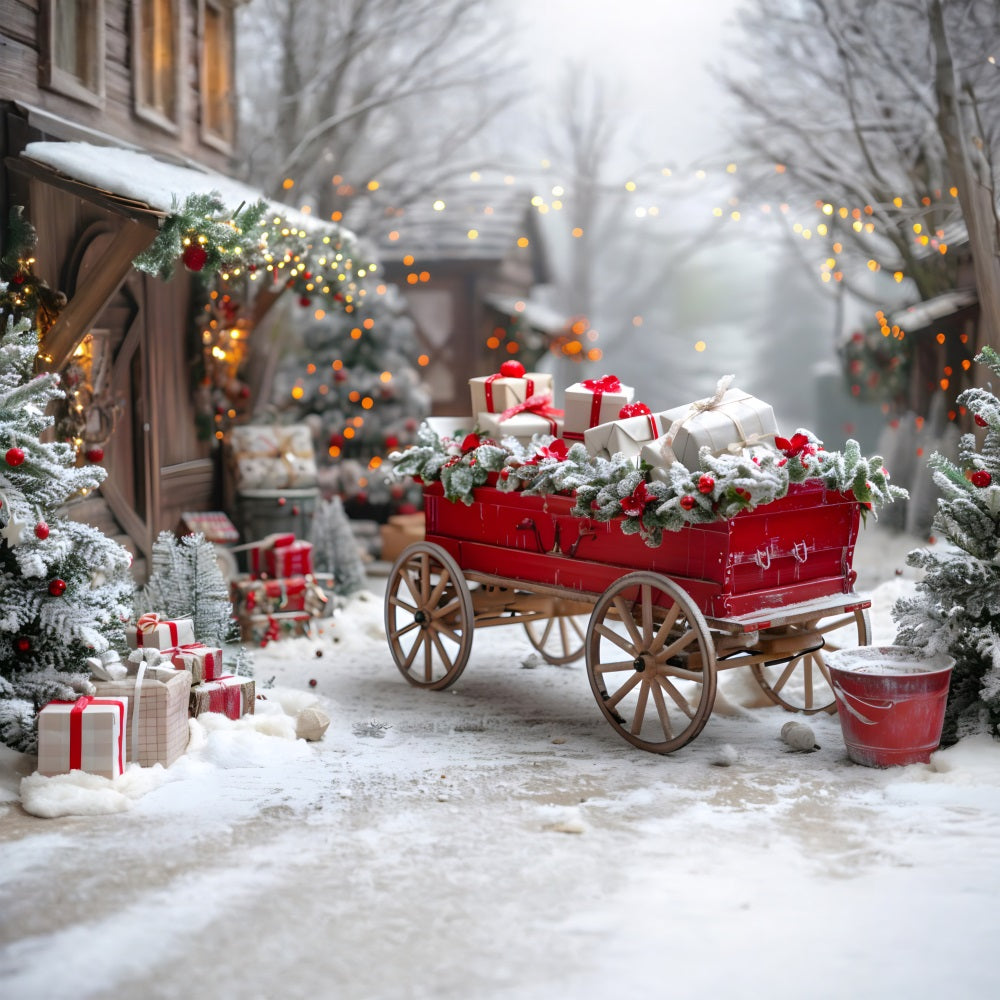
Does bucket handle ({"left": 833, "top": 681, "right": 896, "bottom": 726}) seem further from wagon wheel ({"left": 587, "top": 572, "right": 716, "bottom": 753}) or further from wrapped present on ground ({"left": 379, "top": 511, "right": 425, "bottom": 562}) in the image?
wrapped present on ground ({"left": 379, "top": 511, "right": 425, "bottom": 562})

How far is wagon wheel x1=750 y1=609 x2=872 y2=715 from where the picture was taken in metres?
6.09

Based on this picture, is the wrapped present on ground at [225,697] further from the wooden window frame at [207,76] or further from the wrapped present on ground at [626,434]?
the wooden window frame at [207,76]

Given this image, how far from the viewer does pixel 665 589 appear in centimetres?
559

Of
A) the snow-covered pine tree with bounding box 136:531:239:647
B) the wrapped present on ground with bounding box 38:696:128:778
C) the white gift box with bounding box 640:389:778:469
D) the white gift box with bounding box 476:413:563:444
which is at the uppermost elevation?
the white gift box with bounding box 476:413:563:444

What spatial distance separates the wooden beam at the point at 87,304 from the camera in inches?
264

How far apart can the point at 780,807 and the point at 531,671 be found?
302cm

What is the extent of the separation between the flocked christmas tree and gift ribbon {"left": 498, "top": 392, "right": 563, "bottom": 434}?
5339 millimetres

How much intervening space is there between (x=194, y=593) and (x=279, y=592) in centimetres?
188

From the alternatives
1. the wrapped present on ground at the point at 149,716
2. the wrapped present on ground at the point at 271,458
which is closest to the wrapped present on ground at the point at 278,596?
the wrapped present on ground at the point at 271,458

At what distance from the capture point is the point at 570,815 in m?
4.89

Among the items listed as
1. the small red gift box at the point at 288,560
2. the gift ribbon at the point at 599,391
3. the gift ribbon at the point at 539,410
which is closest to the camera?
the gift ribbon at the point at 599,391

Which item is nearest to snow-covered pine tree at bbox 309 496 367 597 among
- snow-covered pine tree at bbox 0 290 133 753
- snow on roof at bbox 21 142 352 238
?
snow on roof at bbox 21 142 352 238

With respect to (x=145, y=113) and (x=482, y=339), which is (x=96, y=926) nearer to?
(x=145, y=113)

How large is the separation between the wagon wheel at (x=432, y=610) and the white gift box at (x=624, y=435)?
4.19ft
